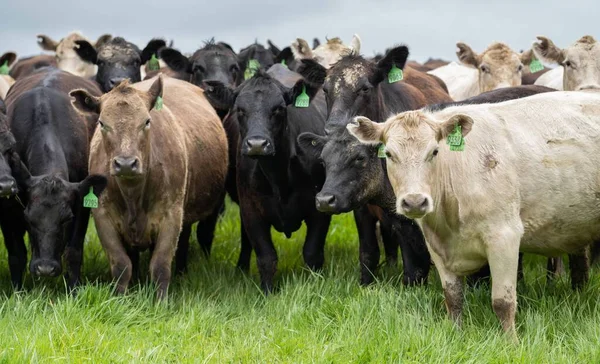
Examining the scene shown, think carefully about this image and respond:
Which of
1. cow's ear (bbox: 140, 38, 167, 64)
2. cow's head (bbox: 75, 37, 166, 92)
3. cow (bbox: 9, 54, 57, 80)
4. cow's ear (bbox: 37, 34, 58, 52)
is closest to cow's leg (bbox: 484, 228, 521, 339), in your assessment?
cow's head (bbox: 75, 37, 166, 92)

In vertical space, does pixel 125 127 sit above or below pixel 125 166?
above

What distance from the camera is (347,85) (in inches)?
338

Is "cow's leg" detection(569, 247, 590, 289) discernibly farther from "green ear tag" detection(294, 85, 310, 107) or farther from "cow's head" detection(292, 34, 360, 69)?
"cow's head" detection(292, 34, 360, 69)

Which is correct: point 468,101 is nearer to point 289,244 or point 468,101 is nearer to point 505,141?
point 505,141

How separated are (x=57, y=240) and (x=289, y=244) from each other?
3.27m

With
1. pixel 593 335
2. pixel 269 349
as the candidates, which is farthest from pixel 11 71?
pixel 593 335

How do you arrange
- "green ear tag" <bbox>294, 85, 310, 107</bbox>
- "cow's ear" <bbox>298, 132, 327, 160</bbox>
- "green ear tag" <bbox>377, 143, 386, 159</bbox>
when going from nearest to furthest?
1. "green ear tag" <bbox>377, 143, 386, 159</bbox>
2. "cow's ear" <bbox>298, 132, 327, 160</bbox>
3. "green ear tag" <bbox>294, 85, 310, 107</bbox>

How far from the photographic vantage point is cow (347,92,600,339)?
21.8ft

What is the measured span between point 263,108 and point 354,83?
2.76 ft

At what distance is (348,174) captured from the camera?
789cm

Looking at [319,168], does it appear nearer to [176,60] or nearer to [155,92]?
[155,92]

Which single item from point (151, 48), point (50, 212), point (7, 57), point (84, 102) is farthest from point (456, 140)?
point (7, 57)

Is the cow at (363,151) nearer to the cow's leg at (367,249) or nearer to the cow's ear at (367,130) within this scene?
the cow's leg at (367,249)

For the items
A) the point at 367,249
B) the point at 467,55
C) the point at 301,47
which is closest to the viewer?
the point at 367,249
